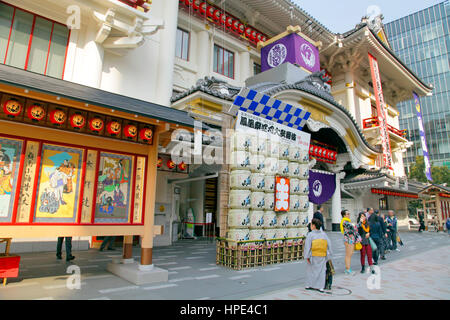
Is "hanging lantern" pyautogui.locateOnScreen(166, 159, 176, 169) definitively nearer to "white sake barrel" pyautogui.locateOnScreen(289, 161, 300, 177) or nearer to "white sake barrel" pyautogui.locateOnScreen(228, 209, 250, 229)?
"white sake barrel" pyautogui.locateOnScreen(228, 209, 250, 229)

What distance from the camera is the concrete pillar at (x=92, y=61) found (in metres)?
9.82

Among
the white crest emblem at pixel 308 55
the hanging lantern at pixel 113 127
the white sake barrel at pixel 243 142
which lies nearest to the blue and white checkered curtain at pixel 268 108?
the white sake barrel at pixel 243 142

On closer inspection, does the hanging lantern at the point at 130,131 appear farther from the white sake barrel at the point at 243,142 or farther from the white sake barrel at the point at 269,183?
the white sake barrel at the point at 269,183

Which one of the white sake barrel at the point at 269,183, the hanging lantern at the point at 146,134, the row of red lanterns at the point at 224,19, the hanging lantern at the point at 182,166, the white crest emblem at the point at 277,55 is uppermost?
the row of red lanterns at the point at 224,19

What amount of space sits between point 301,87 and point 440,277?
26.2 ft

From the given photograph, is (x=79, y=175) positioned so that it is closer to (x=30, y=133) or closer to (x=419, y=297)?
(x=30, y=133)

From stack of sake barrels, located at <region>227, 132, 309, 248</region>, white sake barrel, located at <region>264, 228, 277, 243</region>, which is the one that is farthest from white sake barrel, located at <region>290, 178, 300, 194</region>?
white sake barrel, located at <region>264, 228, 277, 243</region>

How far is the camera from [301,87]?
11.5 m

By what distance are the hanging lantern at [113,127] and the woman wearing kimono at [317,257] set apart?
199 inches

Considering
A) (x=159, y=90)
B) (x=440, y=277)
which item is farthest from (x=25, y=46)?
(x=440, y=277)

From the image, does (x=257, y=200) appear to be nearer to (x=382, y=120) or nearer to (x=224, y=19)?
(x=224, y=19)

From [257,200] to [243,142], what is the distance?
6.20ft

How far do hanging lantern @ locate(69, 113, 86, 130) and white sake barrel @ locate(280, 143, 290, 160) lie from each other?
20.5ft
